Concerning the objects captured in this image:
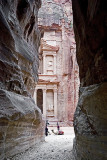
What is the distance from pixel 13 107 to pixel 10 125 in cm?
52

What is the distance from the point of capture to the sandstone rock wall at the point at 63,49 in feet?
86.4

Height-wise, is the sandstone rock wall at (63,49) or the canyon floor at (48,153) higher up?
the sandstone rock wall at (63,49)

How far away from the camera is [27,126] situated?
6.32 meters

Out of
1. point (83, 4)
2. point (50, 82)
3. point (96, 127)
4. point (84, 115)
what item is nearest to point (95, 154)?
point (96, 127)

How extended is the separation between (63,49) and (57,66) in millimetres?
2985

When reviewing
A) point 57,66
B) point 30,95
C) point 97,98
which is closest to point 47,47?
point 57,66

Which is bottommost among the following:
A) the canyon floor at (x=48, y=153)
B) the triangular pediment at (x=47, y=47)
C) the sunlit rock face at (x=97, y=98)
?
the canyon floor at (x=48, y=153)

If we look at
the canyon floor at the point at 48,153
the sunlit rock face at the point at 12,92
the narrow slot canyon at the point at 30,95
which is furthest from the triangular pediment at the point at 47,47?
the canyon floor at the point at 48,153

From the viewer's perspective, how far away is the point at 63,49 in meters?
27.7

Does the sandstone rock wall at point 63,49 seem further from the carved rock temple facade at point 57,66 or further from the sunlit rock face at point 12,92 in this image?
the sunlit rock face at point 12,92

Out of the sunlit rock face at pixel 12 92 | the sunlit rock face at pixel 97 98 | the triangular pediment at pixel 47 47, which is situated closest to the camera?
the sunlit rock face at pixel 97 98

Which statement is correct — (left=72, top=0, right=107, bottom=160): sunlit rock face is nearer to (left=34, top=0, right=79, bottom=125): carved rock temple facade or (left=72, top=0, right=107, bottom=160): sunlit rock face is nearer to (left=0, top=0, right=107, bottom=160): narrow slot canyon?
(left=0, top=0, right=107, bottom=160): narrow slot canyon

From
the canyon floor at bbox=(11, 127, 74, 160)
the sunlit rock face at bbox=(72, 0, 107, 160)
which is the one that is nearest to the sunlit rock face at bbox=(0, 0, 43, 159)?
the canyon floor at bbox=(11, 127, 74, 160)

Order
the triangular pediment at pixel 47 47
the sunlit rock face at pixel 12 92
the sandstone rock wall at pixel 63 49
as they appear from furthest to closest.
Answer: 1. the triangular pediment at pixel 47 47
2. the sandstone rock wall at pixel 63 49
3. the sunlit rock face at pixel 12 92
